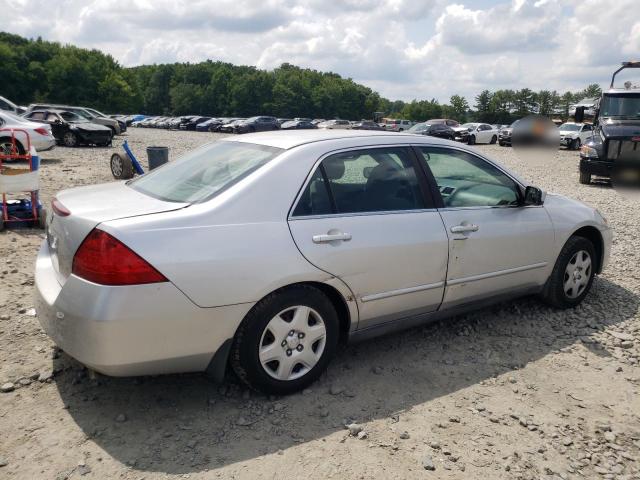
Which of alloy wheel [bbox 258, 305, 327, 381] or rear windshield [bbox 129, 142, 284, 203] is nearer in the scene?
alloy wheel [bbox 258, 305, 327, 381]

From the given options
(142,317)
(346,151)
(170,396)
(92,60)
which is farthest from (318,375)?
(92,60)

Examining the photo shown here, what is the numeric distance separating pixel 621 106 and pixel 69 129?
738 inches

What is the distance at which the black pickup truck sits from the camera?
479 inches

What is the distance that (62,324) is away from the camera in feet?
9.36

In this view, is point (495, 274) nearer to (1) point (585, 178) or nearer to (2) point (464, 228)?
(2) point (464, 228)

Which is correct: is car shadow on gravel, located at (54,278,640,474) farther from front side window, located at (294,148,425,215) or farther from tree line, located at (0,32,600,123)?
tree line, located at (0,32,600,123)

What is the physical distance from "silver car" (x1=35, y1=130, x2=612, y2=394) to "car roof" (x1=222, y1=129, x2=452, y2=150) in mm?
19

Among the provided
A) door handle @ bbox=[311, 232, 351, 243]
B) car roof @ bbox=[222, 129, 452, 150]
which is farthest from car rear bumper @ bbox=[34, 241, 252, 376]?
car roof @ bbox=[222, 129, 452, 150]

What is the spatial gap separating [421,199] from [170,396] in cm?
210

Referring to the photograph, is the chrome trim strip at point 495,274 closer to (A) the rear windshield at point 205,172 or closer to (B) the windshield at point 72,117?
(A) the rear windshield at point 205,172

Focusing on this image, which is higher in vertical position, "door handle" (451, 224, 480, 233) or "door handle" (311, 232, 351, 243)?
"door handle" (311, 232, 351, 243)

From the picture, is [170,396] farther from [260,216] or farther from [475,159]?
[475,159]

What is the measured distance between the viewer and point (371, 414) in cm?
316

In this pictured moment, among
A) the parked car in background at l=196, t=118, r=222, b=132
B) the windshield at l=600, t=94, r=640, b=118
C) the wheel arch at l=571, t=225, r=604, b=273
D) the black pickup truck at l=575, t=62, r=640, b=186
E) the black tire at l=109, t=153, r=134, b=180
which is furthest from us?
the parked car in background at l=196, t=118, r=222, b=132
